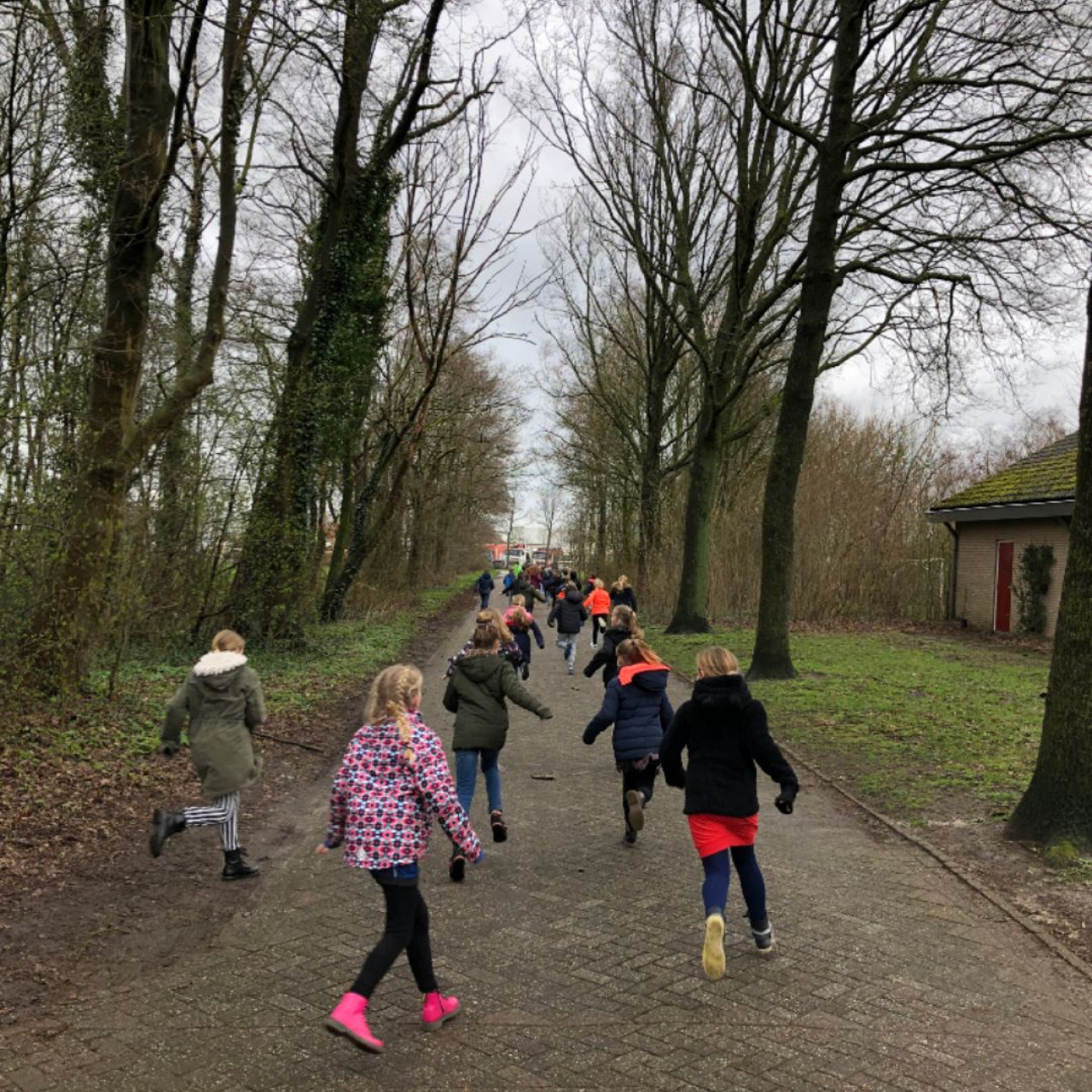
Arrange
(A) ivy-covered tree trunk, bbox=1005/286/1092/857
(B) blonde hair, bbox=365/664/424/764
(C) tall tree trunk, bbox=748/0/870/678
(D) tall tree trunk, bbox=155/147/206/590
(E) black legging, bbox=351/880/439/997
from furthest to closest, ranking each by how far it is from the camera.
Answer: (C) tall tree trunk, bbox=748/0/870/678, (D) tall tree trunk, bbox=155/147/206/590, (A) ivy-covered tree trunk, bbox=1005/286/1092/857, (B) blonde hair, bbox=365/664/424/764, (E) black legging, bbox=351/880/439/997

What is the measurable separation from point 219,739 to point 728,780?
129 inches

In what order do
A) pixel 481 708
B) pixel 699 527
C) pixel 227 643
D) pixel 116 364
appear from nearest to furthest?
pixel 227 643
pixel 481 708
pixel 116 364
pixel 699 527

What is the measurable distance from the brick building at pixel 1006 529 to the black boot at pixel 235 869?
20682 mm

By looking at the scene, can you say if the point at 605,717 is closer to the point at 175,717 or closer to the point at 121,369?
the point at 175,717

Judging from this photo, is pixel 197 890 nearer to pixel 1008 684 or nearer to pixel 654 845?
pixel 654 845

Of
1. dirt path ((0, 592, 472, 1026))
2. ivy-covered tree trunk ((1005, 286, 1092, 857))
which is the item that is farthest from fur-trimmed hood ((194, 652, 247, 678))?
ivy-covered tree trunk ((1005, 286, 1092, 857))

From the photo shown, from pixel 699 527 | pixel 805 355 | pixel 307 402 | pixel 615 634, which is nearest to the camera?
pixel 615 634

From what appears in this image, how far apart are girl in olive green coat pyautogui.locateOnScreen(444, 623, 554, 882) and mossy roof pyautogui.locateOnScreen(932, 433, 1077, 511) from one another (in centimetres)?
1885

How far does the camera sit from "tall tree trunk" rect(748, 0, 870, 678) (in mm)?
13836

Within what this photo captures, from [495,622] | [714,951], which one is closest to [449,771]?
[714,951]

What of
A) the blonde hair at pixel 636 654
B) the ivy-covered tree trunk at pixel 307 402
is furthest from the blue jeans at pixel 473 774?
the ivy-covered tree trunk at pixel 307 402

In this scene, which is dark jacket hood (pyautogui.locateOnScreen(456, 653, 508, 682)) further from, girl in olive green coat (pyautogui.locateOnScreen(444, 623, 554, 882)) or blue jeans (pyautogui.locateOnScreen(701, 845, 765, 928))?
blue jeans (pyautogui.locateOnScreen(701, 845, 765, 928))

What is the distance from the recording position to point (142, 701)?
10438 millimetres

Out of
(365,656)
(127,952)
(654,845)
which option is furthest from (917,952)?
(365,656)
